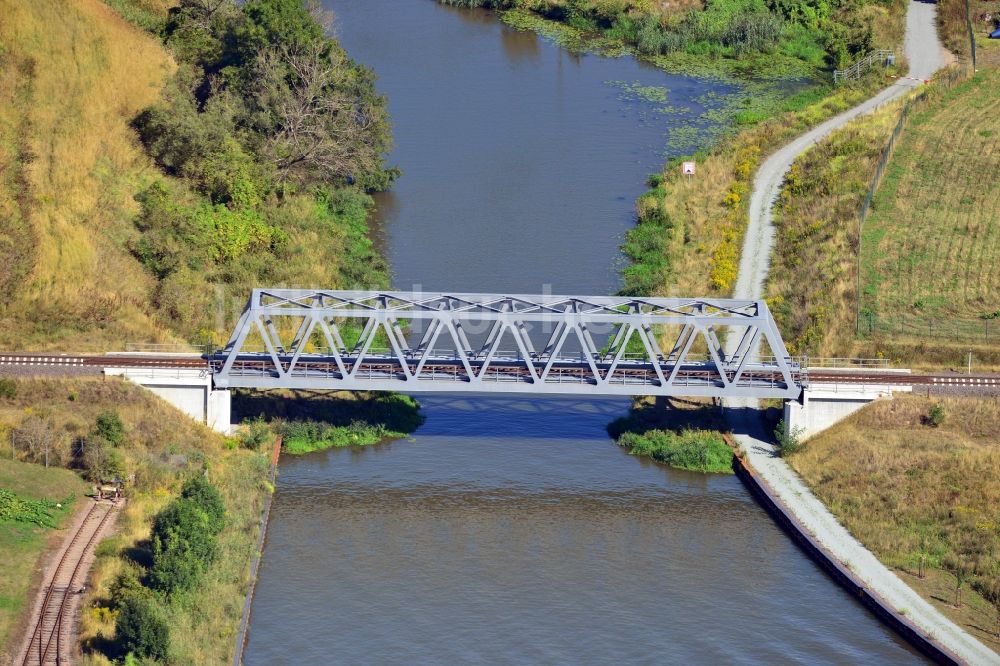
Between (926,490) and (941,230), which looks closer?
(926,490)

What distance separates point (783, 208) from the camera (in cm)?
9819

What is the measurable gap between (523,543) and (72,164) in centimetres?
4103

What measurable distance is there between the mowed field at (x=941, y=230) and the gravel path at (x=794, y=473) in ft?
18.5

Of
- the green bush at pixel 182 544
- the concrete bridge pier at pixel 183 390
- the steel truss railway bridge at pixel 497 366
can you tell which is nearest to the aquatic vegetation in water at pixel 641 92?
the steel truss railway bridge at pixel 497 366

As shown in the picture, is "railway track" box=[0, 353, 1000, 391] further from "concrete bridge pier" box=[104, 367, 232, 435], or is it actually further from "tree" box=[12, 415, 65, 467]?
"tree" box=[12, 415, 65, 467]

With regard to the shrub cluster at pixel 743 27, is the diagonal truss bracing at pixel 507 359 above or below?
below

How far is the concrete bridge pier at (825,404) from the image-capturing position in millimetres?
71875

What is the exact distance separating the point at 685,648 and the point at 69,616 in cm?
2129

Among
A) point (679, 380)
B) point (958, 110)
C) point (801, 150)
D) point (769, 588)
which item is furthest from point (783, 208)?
point (769, 588)

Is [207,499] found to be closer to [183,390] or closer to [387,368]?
[183,390]

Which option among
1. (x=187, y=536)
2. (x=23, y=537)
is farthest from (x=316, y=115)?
(x=187, y=536)

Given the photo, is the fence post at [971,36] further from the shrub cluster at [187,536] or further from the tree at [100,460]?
the shrub cluster at [187,536]

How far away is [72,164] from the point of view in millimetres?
90500

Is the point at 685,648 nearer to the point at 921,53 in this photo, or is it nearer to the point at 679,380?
the point at 679,380
